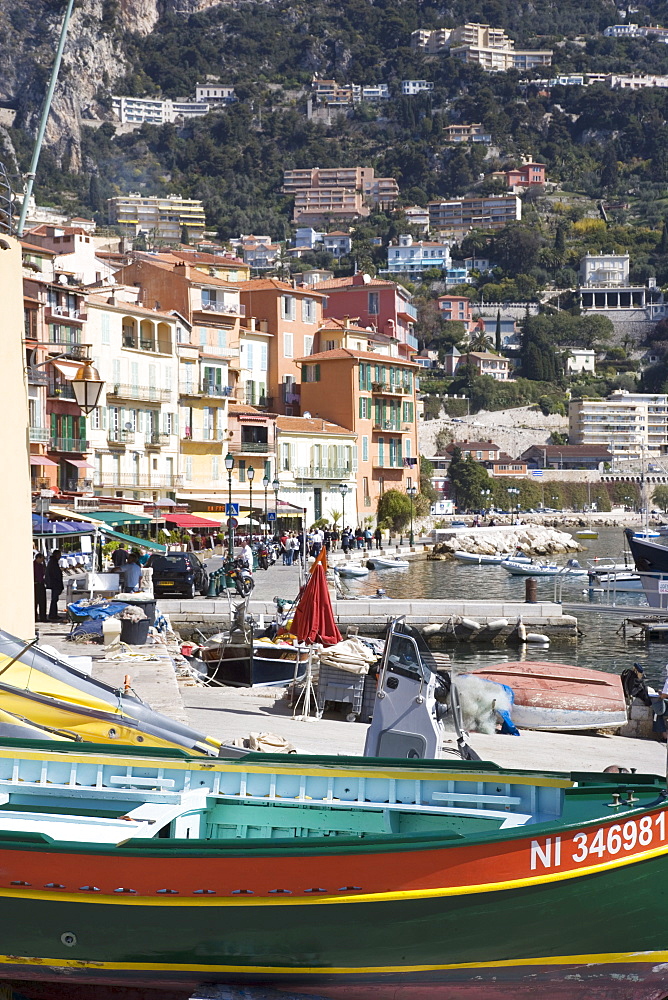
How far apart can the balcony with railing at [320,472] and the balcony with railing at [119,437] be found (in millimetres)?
12753

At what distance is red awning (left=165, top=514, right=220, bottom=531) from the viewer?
4722 cm

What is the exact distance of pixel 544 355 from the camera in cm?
17750

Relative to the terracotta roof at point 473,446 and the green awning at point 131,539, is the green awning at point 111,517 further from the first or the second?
the terracotta roof at point 473,446

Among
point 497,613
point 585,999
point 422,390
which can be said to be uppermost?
point 585,999

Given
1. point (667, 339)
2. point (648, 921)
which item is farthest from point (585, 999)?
point (667, 339)

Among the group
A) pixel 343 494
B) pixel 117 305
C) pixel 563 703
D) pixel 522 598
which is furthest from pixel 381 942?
pixel 343 494

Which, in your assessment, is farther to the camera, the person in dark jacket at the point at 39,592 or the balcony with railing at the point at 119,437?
the balcony with railing at the point at 119,437

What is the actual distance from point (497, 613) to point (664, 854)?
2390 centimetres

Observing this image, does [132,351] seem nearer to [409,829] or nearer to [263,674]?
[263,674]

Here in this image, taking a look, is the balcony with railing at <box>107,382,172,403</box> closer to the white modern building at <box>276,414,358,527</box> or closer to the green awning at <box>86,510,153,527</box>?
the white modern building at <box>276,414,358,527</box>

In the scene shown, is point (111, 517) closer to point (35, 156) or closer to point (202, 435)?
point (35, 156)

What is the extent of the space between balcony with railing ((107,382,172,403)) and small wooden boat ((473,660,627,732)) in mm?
35428

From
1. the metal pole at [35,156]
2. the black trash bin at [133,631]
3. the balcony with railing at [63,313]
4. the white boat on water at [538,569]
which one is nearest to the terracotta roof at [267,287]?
the balcony with railing at [63,313]

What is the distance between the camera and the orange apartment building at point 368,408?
69.3 m
